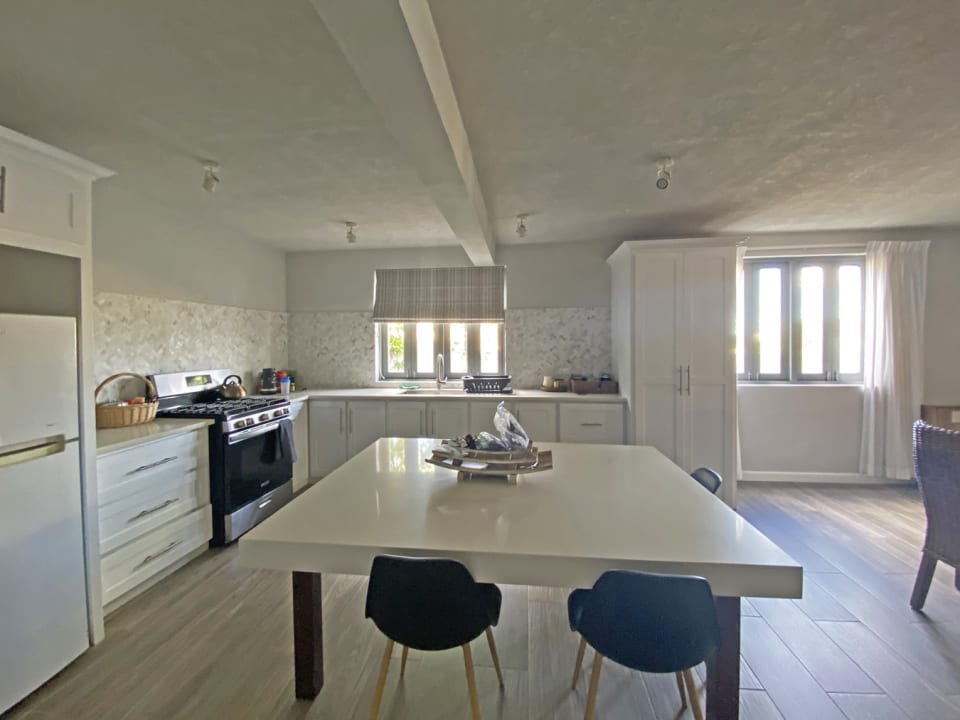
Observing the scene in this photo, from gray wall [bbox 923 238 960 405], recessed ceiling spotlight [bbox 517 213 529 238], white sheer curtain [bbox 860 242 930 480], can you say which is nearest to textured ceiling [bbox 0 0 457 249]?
recessed ceiling spotlight [bbox 517 213 529 238]

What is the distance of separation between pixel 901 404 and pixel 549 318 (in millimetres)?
3218

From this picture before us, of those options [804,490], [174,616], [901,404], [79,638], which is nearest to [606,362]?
[804,490]

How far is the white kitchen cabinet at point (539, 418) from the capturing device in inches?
148

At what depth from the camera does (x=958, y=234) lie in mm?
3771

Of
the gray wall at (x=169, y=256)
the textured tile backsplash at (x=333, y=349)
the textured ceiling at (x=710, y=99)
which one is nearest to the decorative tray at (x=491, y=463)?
the textured ceiling at (x=710, y=99)

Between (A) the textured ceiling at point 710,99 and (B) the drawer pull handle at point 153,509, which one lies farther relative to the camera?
(B) the drawer pull handle at point 153,509

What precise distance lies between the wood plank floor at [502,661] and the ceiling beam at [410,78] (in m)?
2.18

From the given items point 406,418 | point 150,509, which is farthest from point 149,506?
point 406,418

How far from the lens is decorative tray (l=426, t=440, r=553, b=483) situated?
5.62 ft

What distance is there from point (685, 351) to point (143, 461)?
3.80 metres

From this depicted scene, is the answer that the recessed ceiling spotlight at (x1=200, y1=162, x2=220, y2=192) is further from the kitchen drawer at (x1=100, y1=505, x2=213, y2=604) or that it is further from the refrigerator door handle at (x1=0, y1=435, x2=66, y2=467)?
the kitchen drawer at (x1=100, y1=505, x2=213, y2=604)

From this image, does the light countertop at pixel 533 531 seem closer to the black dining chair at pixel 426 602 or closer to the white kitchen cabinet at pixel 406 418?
the black dining chair at pixel 426 602

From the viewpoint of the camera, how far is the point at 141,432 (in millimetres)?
2383

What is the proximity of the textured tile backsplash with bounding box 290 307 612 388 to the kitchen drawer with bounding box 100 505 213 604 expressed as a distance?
209 cm
